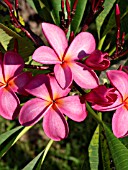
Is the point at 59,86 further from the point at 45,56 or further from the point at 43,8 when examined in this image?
the point at 43,8

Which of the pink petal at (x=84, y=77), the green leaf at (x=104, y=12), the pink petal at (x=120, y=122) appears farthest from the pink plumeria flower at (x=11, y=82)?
the green leaf at (x=104, y=12)

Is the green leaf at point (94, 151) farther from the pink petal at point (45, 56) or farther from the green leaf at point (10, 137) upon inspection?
the pink petal at point (45, 56)

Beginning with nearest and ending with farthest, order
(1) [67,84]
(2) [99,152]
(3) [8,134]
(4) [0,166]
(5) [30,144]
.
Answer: (1) [67,84]
(2) [99,152]
(3) [8,134]
(4) [0,166]
(5) [30,144]

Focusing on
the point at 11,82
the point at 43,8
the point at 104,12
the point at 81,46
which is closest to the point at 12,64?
the point at 11,82

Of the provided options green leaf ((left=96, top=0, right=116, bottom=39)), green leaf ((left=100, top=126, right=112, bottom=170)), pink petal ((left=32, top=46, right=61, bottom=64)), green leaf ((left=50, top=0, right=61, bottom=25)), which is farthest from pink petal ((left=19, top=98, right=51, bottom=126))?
green leaf ((left=96, top=0, right=116, bottom=39))

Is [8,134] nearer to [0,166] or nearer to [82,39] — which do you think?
[82,39]

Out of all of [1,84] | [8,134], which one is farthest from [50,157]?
[1,84]

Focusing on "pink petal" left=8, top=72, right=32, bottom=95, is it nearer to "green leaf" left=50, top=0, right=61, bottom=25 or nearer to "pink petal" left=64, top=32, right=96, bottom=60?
"pink petal" left=64, top=32, right=96, bottom=60
